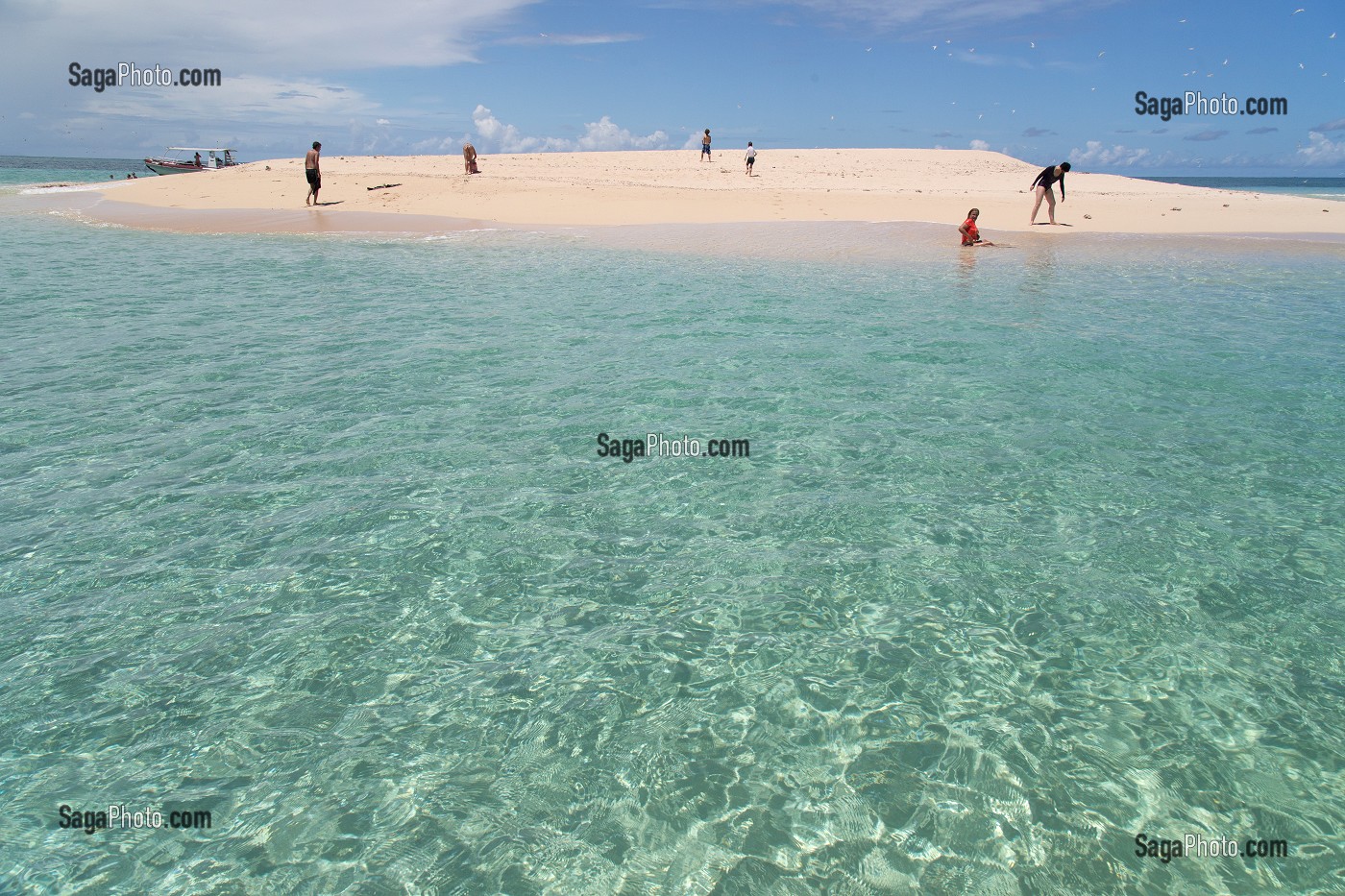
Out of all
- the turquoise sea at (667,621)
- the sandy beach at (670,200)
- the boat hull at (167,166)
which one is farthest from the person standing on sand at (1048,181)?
the boat hull at (167,166)

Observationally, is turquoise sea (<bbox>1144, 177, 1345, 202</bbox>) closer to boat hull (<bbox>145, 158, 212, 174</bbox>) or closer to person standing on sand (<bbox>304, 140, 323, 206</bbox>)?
person standing on sand (<bbox>304, 140, 323, 206</bbox>)

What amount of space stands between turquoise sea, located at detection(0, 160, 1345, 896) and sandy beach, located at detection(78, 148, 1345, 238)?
21.5 metres

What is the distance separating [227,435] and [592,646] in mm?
5835

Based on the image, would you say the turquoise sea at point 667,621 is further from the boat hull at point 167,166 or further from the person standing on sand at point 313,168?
the boat hull at point 167,166

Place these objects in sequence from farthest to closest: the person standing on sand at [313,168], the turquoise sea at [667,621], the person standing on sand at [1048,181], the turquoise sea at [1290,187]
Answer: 1. the turquoise sea at [1290,187]
2. the person standing on sand at [313,168]
3. the person standing on sand at [1048,181]
4. the turquoise sea at [667,621]

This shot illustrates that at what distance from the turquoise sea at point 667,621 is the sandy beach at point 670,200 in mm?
21546

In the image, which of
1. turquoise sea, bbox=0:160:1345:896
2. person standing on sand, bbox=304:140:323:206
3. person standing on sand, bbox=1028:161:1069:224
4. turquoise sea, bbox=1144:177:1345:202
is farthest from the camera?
turquoise sea, bbox=1144:177:1345:202

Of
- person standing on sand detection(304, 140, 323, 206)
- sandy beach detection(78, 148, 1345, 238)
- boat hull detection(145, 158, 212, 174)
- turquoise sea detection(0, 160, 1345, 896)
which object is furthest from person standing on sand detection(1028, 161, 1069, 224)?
boat hull detection(145, 158, 212, 174)

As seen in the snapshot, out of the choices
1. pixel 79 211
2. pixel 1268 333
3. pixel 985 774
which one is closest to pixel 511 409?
pixel 985 774

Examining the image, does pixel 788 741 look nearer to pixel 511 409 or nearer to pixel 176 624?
pixel 176 624

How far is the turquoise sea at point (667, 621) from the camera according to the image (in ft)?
12.0

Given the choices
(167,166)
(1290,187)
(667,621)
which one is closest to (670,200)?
(667,621)

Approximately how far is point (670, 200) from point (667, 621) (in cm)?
3274

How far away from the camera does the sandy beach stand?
102 feet
